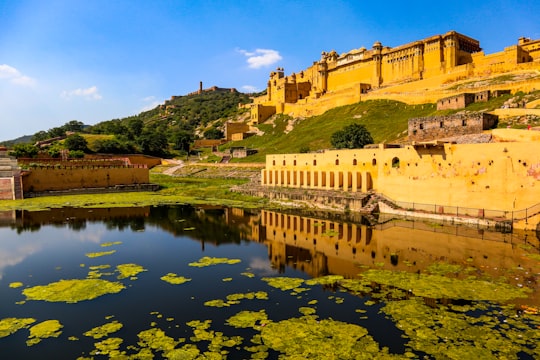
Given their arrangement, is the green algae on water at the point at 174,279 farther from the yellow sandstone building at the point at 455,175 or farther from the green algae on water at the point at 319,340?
the yellow sandstone building at the point at 455,175

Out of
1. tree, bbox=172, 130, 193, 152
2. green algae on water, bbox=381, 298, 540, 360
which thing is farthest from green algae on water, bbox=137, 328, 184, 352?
tree, bbox=172, 130, 193, 152

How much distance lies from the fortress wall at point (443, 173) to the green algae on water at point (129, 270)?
18.8 metres

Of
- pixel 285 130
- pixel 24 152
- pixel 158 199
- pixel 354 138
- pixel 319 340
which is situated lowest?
pixel 319 340

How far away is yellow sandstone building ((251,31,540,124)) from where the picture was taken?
5275cm

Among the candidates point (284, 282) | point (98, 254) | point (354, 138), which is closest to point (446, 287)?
point (284, 282)

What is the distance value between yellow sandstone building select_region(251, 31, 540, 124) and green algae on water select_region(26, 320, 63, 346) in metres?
54.6

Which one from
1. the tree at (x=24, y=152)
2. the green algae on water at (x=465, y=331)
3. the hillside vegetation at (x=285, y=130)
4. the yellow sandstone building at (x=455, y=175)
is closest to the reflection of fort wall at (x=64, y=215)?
the yellow sandstone building at (x=455, y=175)

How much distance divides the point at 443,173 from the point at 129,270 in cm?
1966

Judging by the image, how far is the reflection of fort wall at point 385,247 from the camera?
54.5ft

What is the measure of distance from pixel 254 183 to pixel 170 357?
36.0 m

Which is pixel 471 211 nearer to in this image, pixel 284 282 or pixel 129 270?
pixel 284 282

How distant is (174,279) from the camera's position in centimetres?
1519

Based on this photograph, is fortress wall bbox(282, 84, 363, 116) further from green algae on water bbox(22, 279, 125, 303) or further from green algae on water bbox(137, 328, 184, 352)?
green algae on water bbox(137, 328, 184, 352)

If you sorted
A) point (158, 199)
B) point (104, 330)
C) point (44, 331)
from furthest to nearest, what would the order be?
1. point (158, 199)
2. point (104, 330)
3. point (44, 331)
